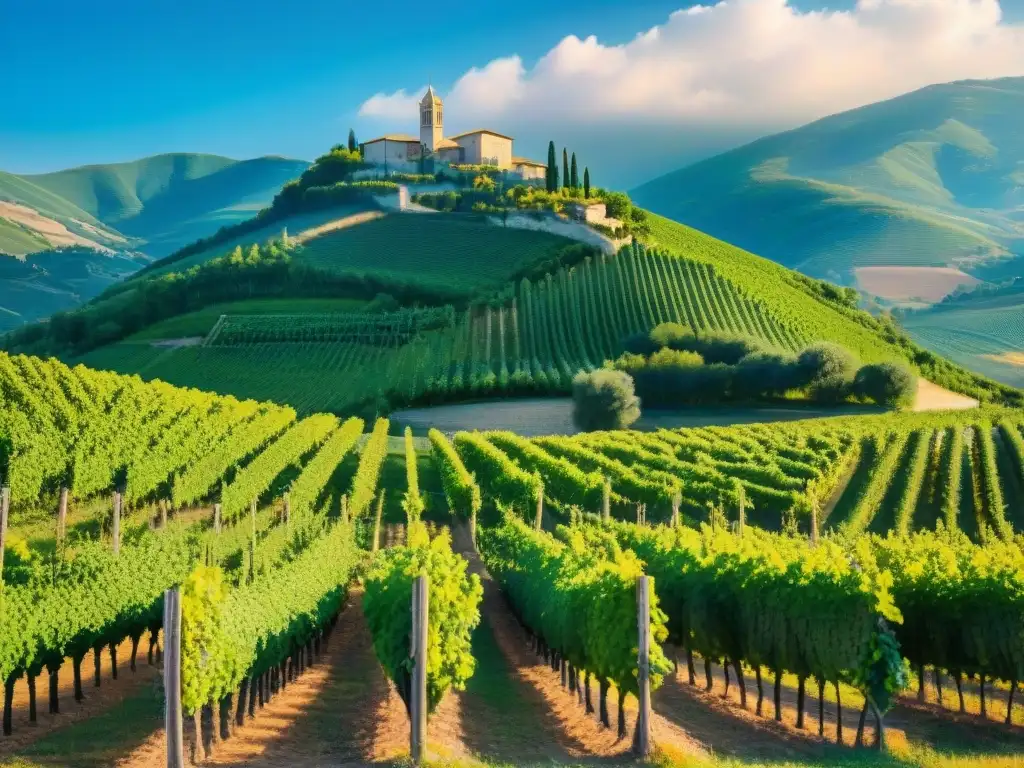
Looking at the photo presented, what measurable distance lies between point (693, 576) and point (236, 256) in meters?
83.1

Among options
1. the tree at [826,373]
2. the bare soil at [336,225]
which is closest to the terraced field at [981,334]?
the tree at [826,373]

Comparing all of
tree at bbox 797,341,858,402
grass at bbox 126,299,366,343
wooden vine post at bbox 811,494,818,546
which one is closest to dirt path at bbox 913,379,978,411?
tree at bbox 797,341,858,402

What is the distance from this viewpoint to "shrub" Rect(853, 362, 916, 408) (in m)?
62.4

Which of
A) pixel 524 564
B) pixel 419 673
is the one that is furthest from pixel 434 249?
pixel 419 673

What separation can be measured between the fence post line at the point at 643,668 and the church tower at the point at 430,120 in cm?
11505

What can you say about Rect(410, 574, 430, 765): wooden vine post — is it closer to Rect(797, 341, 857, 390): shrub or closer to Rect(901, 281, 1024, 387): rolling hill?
Rect(797, 341, 857, 390): shrub

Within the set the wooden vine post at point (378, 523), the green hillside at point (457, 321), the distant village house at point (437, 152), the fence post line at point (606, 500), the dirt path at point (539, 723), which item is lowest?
the dirt path at point (539, 723)

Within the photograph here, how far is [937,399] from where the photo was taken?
70.5 m

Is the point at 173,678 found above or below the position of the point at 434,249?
below

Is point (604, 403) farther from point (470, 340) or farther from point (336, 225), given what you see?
point (336, 225)

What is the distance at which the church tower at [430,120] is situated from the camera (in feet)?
407

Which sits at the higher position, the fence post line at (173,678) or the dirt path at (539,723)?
the fence post line at (173,678)

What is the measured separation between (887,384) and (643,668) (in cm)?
5427

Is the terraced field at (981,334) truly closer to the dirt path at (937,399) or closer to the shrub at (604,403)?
the dirt path at (937,399)
